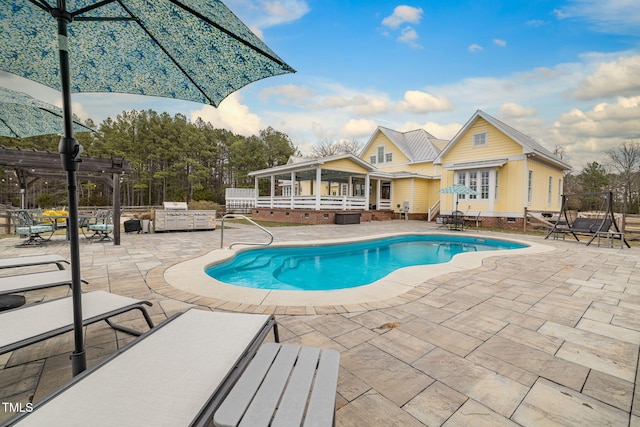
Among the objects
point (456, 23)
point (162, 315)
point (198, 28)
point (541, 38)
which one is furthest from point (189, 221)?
point (541, 38)

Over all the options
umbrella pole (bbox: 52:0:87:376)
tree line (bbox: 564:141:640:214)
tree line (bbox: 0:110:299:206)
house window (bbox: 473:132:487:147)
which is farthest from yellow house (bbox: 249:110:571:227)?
tree line (bbox: 564:141:640:214)

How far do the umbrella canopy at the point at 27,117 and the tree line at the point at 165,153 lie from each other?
81.8 ft

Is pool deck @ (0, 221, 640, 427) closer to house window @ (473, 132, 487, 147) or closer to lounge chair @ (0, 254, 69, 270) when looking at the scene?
lounge chair @ (0, 254, 69, 270)

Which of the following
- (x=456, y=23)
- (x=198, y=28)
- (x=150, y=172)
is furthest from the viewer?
(x=150, y=172)

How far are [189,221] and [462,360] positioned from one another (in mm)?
11473

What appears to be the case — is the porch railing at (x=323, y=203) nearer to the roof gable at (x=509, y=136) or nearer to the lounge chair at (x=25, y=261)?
the roof gable at (x=509, y=136)

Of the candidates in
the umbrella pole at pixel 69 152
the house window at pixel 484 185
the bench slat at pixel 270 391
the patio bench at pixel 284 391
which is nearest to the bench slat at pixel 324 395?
the patio bench at pixel 284 391

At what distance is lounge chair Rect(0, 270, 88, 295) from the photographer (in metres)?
2.60

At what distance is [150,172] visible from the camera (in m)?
33.6

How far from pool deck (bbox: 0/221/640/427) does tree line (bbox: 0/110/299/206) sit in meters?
27.5

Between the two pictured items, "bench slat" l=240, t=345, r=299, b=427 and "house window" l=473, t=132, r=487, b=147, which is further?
"house window" l=473, t=132, r=487, b=147

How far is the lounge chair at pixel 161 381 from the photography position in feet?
3.45

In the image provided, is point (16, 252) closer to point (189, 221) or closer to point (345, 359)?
point (189, 221)

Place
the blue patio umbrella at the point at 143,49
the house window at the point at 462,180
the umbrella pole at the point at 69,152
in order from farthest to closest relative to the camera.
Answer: the house window at the point at 462,180 < the blue patio umbrella at the point at 143,49 < the umbrella pole at the point at 69,152
